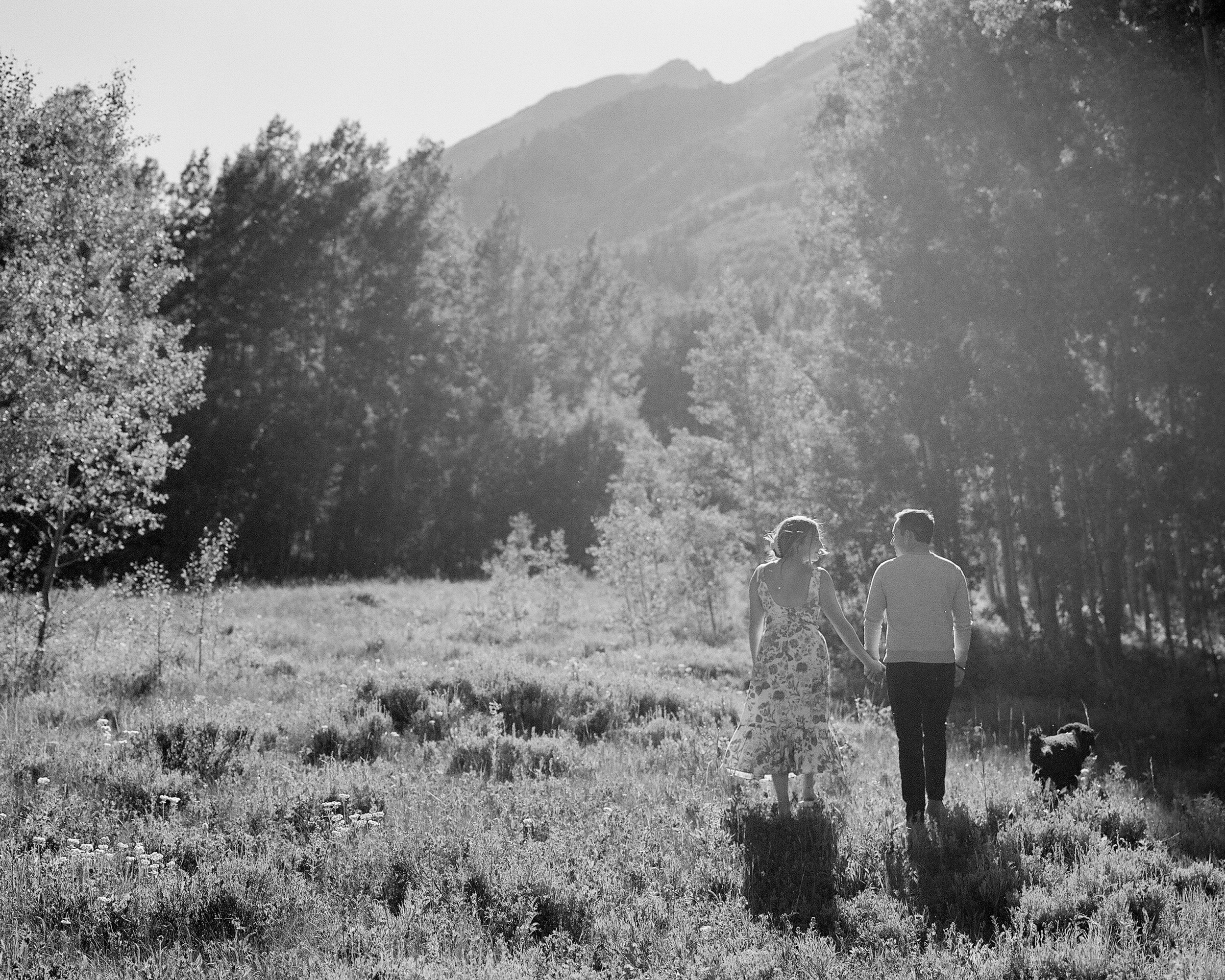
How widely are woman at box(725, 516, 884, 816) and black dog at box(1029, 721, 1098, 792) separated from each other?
1922 millimetres

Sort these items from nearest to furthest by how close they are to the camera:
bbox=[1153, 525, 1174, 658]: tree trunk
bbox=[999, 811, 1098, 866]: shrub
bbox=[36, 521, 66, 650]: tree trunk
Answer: bbox=[999, 811, 1098, 866]: shrub
bbox=[36, 521, 66, 650]: tree trunk
bbox=[1153, 525, 1174, 658]: tree trunk

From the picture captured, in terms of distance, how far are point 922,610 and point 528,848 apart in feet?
10.3

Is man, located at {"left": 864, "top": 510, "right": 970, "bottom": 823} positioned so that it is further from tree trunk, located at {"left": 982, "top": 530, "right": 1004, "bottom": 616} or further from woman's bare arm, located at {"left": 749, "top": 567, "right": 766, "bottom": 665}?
tree trunk, located at {"left": 982, "top": 530, "right": 1004, "bottom": 616}

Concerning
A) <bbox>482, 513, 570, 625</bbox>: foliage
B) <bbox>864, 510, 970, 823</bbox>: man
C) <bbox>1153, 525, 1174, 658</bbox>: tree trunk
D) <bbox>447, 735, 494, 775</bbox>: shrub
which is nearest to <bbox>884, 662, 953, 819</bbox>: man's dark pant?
<bbox>864, 510, 970, 823</bbox>: man

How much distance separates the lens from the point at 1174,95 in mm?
13578

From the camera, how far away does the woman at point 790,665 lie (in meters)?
7.12

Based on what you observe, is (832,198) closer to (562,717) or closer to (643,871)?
(562,717)

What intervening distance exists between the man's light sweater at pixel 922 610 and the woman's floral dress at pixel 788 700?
1.48 feet

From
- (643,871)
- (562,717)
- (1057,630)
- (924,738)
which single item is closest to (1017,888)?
(924,738)

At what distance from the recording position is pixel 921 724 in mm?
6980

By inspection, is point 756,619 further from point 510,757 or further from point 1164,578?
point 1164,578

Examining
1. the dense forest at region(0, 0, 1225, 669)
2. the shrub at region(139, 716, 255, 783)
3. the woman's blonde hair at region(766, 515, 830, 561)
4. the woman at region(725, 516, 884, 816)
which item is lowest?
the shrub at region(139, 716, 255, 783)

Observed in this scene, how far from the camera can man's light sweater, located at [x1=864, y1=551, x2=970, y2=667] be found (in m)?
6.91

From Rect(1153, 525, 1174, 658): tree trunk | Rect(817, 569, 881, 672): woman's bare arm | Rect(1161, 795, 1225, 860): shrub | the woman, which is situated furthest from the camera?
Rect(1153, 525, 1174, 658): tree trunk
